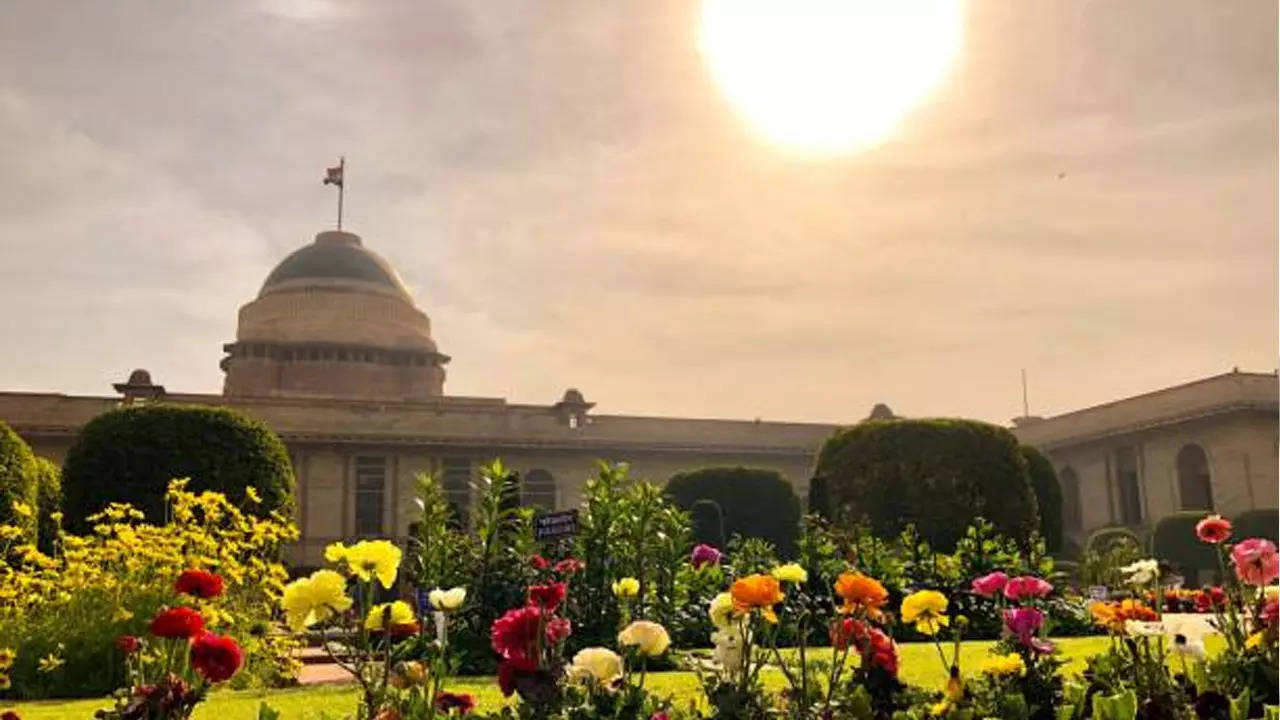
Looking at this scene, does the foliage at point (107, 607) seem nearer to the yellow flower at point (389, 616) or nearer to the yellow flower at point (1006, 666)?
the yellow flower at point (389, 616)

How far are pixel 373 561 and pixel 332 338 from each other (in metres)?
46.9

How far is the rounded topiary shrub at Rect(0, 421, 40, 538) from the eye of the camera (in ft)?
44.5

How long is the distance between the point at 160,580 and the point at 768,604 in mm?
A: 6983

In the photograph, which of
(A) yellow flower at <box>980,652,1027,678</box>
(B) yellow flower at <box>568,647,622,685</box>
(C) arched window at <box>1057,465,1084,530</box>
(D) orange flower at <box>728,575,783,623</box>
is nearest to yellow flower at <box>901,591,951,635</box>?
(A) yellow flower at <box>980,652,1027,678</box>

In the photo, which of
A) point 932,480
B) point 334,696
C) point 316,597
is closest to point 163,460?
point 334,696

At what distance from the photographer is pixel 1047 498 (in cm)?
2352

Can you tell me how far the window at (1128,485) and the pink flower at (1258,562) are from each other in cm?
3188

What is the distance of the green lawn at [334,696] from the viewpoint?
Result: 6035mm

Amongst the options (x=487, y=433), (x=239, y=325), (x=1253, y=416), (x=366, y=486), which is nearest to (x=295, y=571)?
(x=366, y=486)

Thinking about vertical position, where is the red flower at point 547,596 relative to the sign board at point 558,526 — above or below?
below

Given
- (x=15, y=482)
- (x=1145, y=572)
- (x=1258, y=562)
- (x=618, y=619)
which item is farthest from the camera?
(x=15, y=482)

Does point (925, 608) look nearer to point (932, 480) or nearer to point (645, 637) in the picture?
point (645, 637)

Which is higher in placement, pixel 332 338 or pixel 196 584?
pixel 332 338

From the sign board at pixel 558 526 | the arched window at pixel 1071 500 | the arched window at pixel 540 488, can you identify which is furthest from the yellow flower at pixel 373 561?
the arched window at pixel 1071 500
